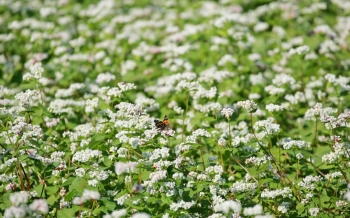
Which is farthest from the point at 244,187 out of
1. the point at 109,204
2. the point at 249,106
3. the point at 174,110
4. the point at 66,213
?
the point at 66,213

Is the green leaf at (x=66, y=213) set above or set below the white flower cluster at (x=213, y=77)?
above

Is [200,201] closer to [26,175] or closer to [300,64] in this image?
[26,175]

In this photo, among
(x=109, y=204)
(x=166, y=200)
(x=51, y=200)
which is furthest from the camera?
(x=51, y=200)

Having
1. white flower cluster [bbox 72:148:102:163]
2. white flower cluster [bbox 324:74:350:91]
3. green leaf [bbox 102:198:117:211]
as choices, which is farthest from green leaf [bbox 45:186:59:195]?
white flower cluster [bbox 324:74:350:91]

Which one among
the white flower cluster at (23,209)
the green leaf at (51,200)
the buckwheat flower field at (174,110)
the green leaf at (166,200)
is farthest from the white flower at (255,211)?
the green leaf at (51,200)

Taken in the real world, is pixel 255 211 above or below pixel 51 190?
above

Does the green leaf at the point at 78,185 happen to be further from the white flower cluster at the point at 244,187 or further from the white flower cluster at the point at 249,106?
the white flower cluster at the point at 249,106

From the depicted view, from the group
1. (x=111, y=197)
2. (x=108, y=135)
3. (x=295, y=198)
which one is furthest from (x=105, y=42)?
(x=295, y=198)

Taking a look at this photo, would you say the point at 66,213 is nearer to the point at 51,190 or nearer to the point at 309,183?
the point at 51,190

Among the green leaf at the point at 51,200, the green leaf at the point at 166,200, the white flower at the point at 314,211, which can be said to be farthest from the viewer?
the green leaf at the point at 51,200
